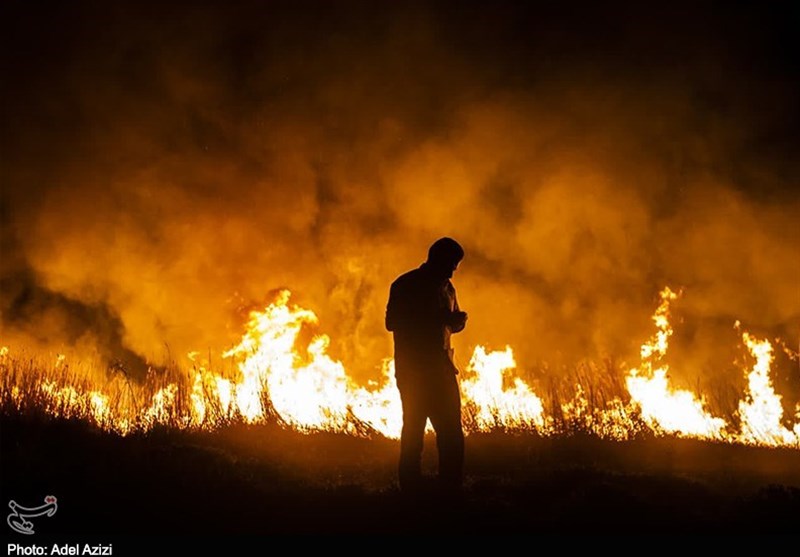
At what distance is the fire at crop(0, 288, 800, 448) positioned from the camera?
33.3 ft

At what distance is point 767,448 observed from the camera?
386 inches

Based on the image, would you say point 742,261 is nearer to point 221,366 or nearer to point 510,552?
point 221,366

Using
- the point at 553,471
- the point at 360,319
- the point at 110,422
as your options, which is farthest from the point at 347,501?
the point at 360,319

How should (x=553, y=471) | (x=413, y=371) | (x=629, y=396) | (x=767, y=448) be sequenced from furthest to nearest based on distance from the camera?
1. (x=629, y=396)
2. (x=767, y=448)
3. (x=553, y=471)
4. (x=413, y=371)

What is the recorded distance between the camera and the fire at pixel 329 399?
33.3ft

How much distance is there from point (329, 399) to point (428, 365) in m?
6.14

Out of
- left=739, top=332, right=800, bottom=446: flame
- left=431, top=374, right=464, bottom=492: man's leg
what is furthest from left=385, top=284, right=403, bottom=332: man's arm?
left=739, top=332, right=800, bottom=446: flame

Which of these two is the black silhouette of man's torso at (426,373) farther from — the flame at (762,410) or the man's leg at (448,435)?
the flame at (762,410)

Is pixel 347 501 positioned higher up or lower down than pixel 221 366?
lower down

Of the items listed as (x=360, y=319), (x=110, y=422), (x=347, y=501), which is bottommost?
(x=347, y=501)

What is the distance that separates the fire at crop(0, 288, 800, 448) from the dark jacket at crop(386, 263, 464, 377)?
14.8 ft

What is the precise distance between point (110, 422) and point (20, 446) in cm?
196

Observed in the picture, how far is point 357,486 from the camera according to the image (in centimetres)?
696

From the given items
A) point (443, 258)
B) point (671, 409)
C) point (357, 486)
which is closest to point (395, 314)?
point (443, 258)
